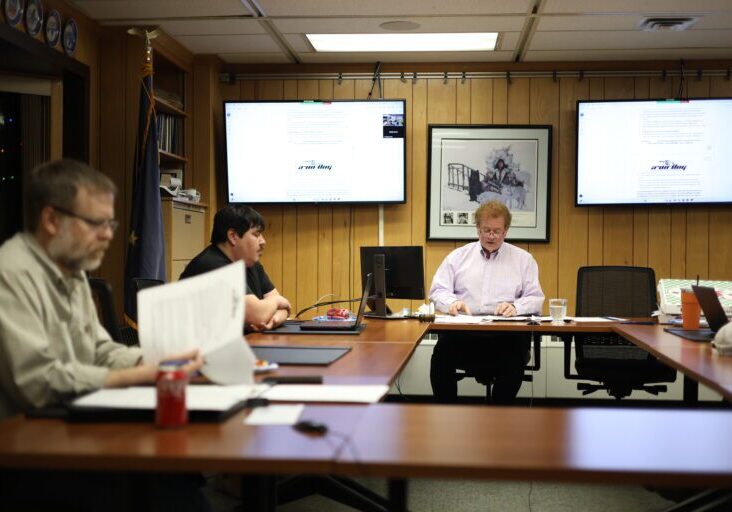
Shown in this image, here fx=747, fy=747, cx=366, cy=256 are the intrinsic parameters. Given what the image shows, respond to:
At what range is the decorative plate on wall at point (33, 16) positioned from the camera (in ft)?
12.4

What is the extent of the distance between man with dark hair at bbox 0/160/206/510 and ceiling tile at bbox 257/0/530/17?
8.73 ft

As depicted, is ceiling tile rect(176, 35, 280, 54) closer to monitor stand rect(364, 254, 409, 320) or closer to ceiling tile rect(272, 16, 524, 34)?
ceiling tile rect(272, 16, 524, 34)

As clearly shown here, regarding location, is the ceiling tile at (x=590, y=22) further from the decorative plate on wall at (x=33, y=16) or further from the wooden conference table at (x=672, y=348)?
the decorative plate on wall at (x=33, y=16)

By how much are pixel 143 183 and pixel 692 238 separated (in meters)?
3.76

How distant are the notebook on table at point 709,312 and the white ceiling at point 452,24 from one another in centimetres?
180

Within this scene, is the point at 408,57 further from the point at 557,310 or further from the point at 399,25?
the point at 557,310

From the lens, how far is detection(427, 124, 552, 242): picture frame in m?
5.33

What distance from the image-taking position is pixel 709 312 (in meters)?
3.10

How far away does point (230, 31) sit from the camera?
4.70 meters

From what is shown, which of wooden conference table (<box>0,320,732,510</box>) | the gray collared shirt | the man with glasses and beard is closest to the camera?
wooden conference table (<box>0,320,732,510</box>)

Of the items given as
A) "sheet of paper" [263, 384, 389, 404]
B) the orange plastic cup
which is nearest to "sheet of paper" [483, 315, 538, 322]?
the orange plastic cup

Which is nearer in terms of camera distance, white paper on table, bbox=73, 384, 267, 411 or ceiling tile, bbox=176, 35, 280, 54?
white paper on table, bbox=73, 384, 267, 411

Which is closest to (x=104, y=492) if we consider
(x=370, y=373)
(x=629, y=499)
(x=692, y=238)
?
(x=370, y=373)

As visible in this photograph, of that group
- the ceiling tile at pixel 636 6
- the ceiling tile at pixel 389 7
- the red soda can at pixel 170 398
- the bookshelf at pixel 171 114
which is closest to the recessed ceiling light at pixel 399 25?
the ceiling tile at pixel 389 7
